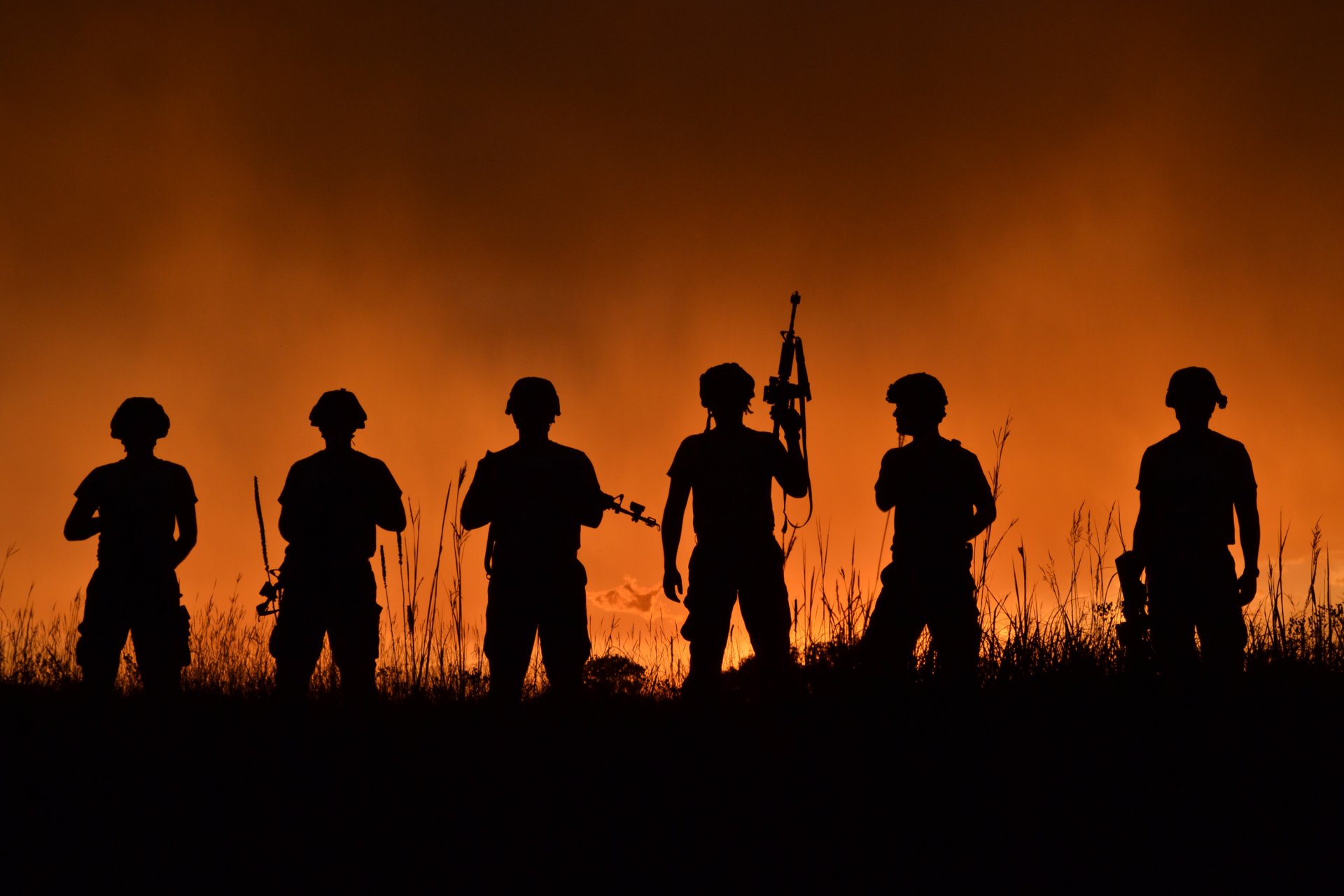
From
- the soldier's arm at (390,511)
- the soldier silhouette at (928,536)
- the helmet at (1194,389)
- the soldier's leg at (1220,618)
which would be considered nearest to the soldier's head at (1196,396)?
the helmet at (1194,389)

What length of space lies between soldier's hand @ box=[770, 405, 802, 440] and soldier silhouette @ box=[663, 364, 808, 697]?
13.8 inches

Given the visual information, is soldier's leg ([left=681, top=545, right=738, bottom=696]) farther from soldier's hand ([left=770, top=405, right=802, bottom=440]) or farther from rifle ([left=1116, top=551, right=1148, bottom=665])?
rifle ([left=1116, top=551, right=1148, bottom=665])

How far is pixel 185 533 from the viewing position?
19.1ft

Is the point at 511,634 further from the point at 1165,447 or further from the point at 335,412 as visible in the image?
the point at 1165,447

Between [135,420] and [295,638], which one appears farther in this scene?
[135,420]

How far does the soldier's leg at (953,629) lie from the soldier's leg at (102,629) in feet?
14.4

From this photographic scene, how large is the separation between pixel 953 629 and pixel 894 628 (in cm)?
27

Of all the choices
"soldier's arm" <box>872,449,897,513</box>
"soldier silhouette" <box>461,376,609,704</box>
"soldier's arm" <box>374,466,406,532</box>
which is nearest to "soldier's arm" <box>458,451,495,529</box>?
"soldier silhouette" <box>461,376,609,704</box>

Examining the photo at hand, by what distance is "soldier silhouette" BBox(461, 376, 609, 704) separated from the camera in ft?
15.8

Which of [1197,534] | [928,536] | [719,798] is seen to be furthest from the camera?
[1197,534]

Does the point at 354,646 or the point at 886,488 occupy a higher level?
the point at 886,488

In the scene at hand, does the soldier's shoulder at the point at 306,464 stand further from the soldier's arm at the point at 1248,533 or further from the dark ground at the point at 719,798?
the soldier's arm at the point at 1248,533

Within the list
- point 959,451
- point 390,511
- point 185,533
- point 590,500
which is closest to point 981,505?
point 959,451

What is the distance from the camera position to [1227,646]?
4.75 meters
